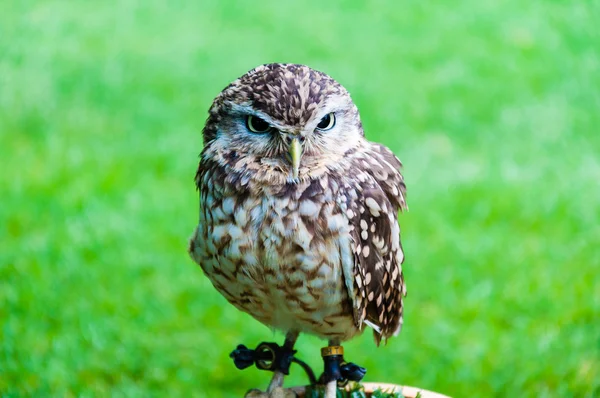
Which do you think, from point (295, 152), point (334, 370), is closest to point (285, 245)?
point (295, 152)

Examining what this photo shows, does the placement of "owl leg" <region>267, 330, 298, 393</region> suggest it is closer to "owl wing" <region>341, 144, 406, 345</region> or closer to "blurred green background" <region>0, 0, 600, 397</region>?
"owl wing" <region>341, 144, 406, 345</region>

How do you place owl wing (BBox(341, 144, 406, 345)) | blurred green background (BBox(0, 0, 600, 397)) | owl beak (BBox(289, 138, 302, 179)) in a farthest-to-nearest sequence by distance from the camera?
1. blurred green background (BBox(0, 0, 600, 397))
2. owl wing (BBox(341, 144, 406, 345))
3. owl beak (BBox(289, 138, 302, 179))

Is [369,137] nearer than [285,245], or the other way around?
[285,245]

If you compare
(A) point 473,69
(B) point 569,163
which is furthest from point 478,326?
(A) point 473,69

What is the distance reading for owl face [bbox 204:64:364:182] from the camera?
182cm

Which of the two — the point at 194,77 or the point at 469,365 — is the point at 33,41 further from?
the point at 469,365

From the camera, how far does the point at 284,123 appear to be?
1.82 metres

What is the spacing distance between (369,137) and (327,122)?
3.09 metres

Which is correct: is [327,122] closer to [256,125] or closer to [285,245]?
[256,125]

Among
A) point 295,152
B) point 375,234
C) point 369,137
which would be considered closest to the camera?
point 295,152

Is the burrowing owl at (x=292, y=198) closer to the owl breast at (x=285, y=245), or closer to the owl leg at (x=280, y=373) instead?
the owl breast at (x=285, y=245)

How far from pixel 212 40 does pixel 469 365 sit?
11.5 feet

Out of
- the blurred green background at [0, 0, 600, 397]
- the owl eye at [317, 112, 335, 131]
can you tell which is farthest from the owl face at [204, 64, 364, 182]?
the blurred green background at [0, 0, 600, 397]

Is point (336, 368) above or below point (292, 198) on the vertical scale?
below
